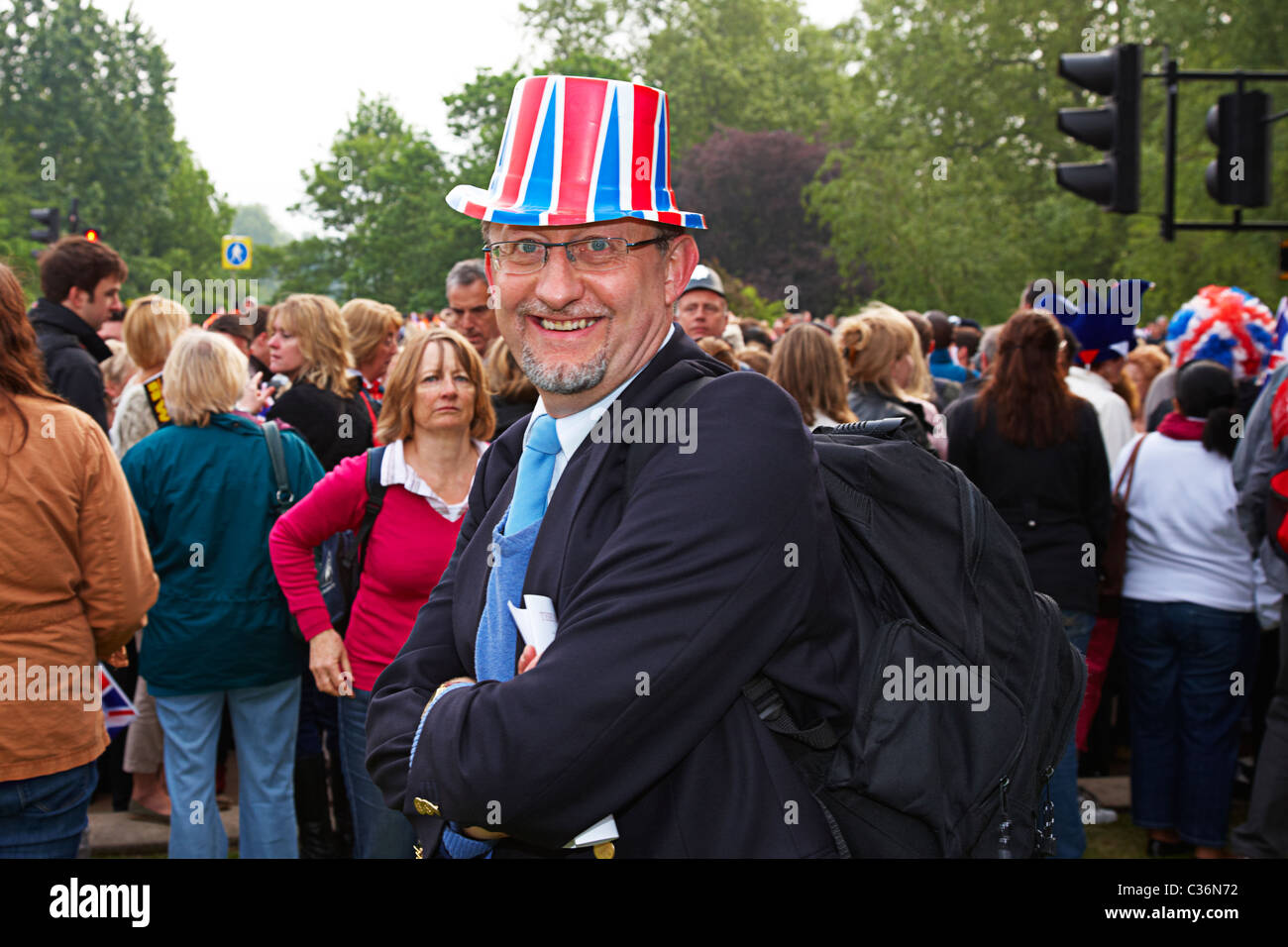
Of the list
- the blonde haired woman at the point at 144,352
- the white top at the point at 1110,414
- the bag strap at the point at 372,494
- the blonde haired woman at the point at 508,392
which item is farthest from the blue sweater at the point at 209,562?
the white top at the point at 1110,414

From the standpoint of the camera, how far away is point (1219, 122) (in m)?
8.41

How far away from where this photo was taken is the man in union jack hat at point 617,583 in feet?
5.65

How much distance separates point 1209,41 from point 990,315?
792cm

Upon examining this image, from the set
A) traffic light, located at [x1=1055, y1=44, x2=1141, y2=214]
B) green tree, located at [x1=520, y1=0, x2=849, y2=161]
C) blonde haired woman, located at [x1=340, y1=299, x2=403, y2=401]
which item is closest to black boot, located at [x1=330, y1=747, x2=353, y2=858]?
blonde haired woman, located at [x1=340, y1=299, x2=403, y2=401]

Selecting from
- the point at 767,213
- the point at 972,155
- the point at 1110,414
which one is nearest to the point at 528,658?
the point at 1110,414

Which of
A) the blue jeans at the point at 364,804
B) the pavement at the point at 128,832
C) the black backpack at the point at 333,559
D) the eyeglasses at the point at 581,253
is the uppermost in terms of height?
the eyeglasses at the point at 581,253

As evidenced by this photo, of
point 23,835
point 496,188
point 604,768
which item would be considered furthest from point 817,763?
point 23,835

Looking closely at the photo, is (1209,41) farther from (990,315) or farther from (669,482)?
(669,482)

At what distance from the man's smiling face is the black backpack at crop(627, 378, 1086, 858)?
0.18 m

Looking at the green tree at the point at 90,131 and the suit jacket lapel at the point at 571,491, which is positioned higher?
the green tree at the point at 90,131

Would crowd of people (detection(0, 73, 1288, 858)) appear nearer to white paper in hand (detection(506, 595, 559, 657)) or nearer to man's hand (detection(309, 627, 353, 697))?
man's hand (detection(309, 627, 353, 697))

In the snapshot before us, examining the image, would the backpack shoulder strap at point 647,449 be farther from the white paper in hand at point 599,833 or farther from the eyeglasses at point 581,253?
the white paper in hand at point 599,833

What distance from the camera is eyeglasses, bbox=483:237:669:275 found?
206 cm

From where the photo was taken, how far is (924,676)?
179 centimetres
